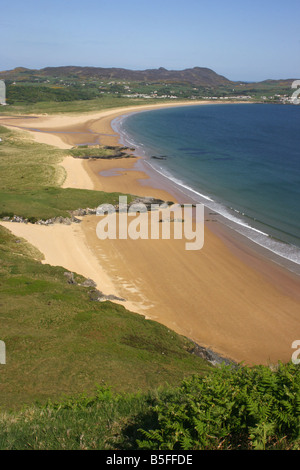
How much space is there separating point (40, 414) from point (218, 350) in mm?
11210

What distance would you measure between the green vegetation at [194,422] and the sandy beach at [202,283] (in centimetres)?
1076

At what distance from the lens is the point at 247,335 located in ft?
60.5

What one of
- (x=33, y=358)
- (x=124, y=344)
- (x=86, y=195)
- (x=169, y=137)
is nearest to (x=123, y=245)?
(x=86, y=195)

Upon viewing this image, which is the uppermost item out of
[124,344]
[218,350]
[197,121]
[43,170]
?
[197,121]

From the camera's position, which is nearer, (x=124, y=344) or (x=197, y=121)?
(x=124, y=344)

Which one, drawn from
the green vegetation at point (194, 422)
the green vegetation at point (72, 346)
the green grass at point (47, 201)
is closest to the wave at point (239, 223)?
the green grass at point (47, 201)

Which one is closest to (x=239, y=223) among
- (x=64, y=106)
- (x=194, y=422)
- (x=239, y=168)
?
(x=239, y=168)

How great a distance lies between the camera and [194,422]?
18.2 ft

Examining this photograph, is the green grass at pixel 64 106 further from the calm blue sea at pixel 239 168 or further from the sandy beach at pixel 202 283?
the sandy beach at pixel 202 283

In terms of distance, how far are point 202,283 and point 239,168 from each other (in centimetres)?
3550

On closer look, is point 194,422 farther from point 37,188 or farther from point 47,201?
point 37,188

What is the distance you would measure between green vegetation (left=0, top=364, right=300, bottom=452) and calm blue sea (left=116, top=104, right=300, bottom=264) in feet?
70.7

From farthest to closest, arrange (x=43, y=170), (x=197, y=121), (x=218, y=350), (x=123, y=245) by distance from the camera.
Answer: (x=197, y=121)
(x=43, y=170)
(x=123, y=245)
(x=218, y=350)
